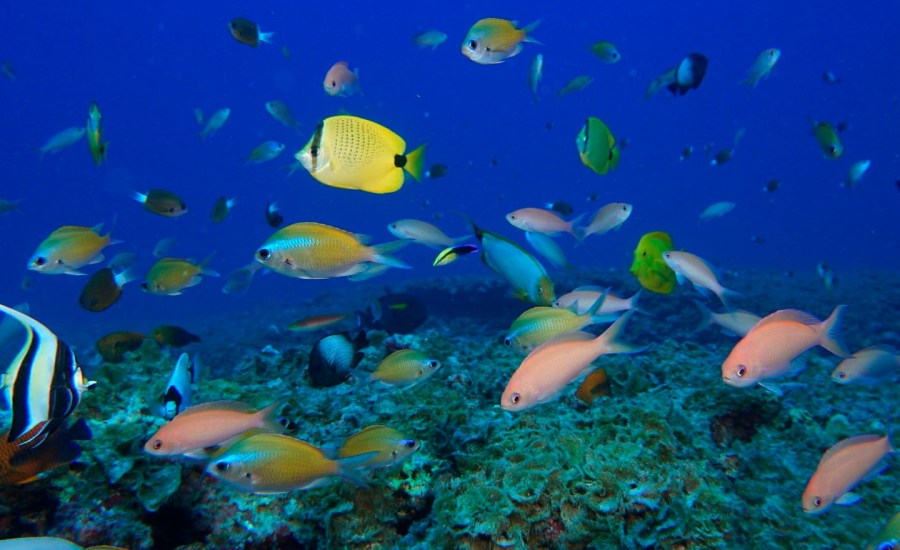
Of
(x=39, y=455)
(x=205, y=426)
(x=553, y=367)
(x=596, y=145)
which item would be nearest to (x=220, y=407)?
(x=205, y=426)

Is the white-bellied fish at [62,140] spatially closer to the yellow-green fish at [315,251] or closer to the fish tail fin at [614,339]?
the yellow-green fish at [315,251]

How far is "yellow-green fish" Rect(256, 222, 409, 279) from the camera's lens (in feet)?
9.55

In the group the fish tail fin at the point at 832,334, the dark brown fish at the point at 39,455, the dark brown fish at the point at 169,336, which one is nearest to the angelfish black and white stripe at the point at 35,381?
the dark brown fish at the point at 39,455

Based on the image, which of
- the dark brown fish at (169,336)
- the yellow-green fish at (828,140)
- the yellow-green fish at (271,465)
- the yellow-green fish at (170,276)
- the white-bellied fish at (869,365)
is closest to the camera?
the yellow-green fish at (271,465)

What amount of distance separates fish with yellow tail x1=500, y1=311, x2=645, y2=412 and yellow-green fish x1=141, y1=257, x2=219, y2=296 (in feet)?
14.6

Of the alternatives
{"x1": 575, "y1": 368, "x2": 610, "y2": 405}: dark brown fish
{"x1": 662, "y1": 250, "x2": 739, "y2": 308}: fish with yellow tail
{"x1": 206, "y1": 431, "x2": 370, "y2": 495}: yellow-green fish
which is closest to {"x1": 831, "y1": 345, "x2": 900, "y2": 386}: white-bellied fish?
{"x1": 662, "y1": 250, "x2": 739, "y2": 308}: fish with yellow tail

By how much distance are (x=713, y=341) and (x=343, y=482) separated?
12503mm

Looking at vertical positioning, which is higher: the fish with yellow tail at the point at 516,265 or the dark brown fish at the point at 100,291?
the fish with yellow tail at the point at 516,265

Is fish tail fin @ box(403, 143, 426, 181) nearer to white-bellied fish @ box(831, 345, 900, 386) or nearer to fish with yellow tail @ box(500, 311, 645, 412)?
fish with yellow tail @ box(500, 311, 645, 412)

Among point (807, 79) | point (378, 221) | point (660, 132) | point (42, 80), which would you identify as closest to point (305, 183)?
point (378, 221)

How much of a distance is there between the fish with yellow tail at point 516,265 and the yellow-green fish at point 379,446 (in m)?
1.47

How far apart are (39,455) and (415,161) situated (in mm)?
2554

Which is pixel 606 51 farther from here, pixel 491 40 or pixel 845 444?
pixel 845 444

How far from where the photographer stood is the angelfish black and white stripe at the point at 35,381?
5.14ft
